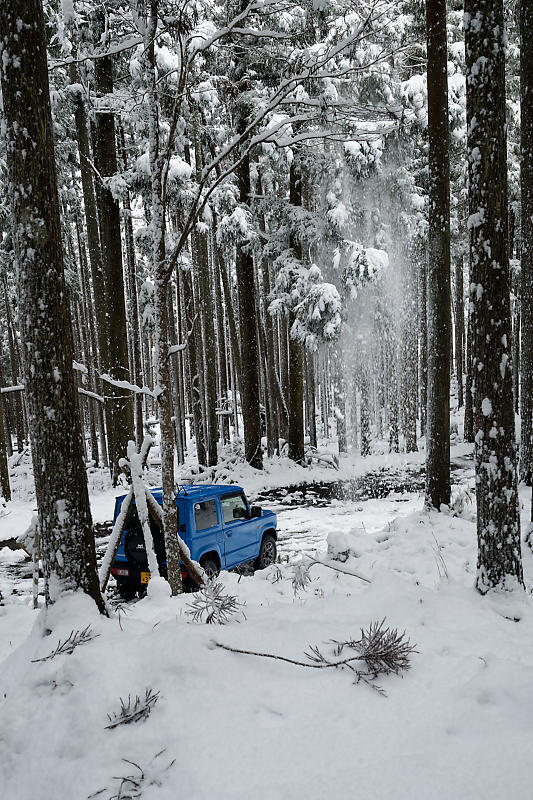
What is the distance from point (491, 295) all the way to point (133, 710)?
4482 millimetres

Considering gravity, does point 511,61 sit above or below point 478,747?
above

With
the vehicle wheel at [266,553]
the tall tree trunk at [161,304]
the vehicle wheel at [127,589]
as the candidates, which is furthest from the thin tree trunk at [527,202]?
the vehicle wheel at [127,589]

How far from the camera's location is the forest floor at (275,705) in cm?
266

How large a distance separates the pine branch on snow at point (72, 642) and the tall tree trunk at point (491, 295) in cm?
364

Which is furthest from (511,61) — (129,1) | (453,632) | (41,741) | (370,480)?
(41,741)

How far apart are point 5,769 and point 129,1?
→ 683 cm

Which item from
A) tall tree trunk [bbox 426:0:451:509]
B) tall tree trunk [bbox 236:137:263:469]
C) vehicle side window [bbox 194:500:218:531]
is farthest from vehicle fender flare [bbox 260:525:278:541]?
tall tree trunk [bbox 236:137:263:469]

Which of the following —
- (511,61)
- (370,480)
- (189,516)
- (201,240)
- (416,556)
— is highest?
Result: (511,61)

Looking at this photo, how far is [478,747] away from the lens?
9.07ft

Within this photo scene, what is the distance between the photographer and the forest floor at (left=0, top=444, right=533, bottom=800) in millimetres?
2662

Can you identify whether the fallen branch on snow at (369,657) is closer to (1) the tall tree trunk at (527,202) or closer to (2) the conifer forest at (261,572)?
(2) the conifer forest at (261,572)

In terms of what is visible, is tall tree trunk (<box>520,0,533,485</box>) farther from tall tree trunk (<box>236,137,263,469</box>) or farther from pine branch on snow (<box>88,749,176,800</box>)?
tall tree trunk (<box>236,137,263,469</box>)

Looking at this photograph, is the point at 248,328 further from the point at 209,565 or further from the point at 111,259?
the point at 209,565

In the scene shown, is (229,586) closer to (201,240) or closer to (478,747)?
(478,747)
